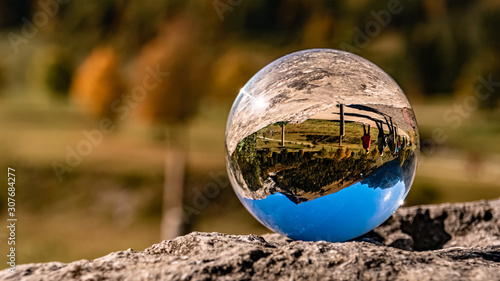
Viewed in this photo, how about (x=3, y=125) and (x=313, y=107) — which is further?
(x=3, y=125)

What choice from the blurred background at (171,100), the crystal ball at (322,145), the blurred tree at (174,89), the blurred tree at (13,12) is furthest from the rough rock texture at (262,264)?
the blurred tree at (13,12)

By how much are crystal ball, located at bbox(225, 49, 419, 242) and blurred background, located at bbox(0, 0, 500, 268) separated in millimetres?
7537

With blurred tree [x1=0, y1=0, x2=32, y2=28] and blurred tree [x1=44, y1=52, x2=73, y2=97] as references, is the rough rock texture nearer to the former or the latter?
blurred tree [x1=44, y1=52, x2=73, y2=97]

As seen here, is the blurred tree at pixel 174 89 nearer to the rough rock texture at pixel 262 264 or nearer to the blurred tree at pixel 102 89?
the blurred tree at pixel 102 89

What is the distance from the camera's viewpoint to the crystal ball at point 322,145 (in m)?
4.23

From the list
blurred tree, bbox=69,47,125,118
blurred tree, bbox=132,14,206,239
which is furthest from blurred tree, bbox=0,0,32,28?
blurred tree, bbox=132,14,206,239

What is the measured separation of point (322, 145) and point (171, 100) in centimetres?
1009

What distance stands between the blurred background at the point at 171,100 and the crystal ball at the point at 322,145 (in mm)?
7537

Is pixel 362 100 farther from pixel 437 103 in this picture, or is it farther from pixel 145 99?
pixel 437 103

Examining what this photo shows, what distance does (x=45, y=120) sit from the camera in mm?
21656

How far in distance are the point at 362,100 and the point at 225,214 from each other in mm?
11241

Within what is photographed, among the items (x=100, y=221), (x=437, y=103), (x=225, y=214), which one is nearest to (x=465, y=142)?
(x=437, y=103)

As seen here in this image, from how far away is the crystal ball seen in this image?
4.23m

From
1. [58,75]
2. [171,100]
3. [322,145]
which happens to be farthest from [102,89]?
[322,145]
